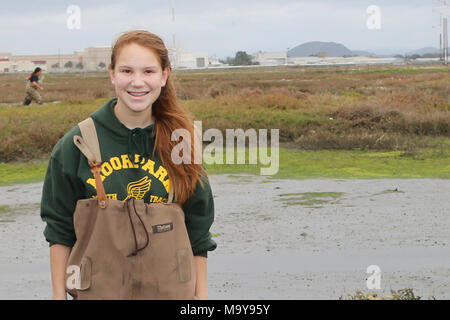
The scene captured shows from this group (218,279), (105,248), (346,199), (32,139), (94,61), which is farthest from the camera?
(94,61)

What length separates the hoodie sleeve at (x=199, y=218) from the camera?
9.50 feet

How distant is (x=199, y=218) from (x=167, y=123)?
0.37m

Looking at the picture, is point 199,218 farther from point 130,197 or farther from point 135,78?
point 135,78

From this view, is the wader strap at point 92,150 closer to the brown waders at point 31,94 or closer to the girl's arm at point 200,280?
the girl's arm at point 200,280

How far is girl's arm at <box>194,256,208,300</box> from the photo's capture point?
2896 millimetres

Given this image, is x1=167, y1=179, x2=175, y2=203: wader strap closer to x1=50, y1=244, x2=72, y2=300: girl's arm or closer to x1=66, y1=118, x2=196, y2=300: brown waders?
x1=66, y1=118, x2=196, y2=300: brown waders

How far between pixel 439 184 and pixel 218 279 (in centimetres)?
666

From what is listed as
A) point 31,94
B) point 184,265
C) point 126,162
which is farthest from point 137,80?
point 31,94

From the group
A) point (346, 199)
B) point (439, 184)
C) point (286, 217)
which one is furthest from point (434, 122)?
point (286, 217)

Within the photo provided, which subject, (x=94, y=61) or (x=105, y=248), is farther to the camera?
(x=94, y=61)

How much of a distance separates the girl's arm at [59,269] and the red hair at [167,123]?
44 cm

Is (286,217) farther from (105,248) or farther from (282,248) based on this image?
(105,248)

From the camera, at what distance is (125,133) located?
2.77 m

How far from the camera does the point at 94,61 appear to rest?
142250 millimetres
